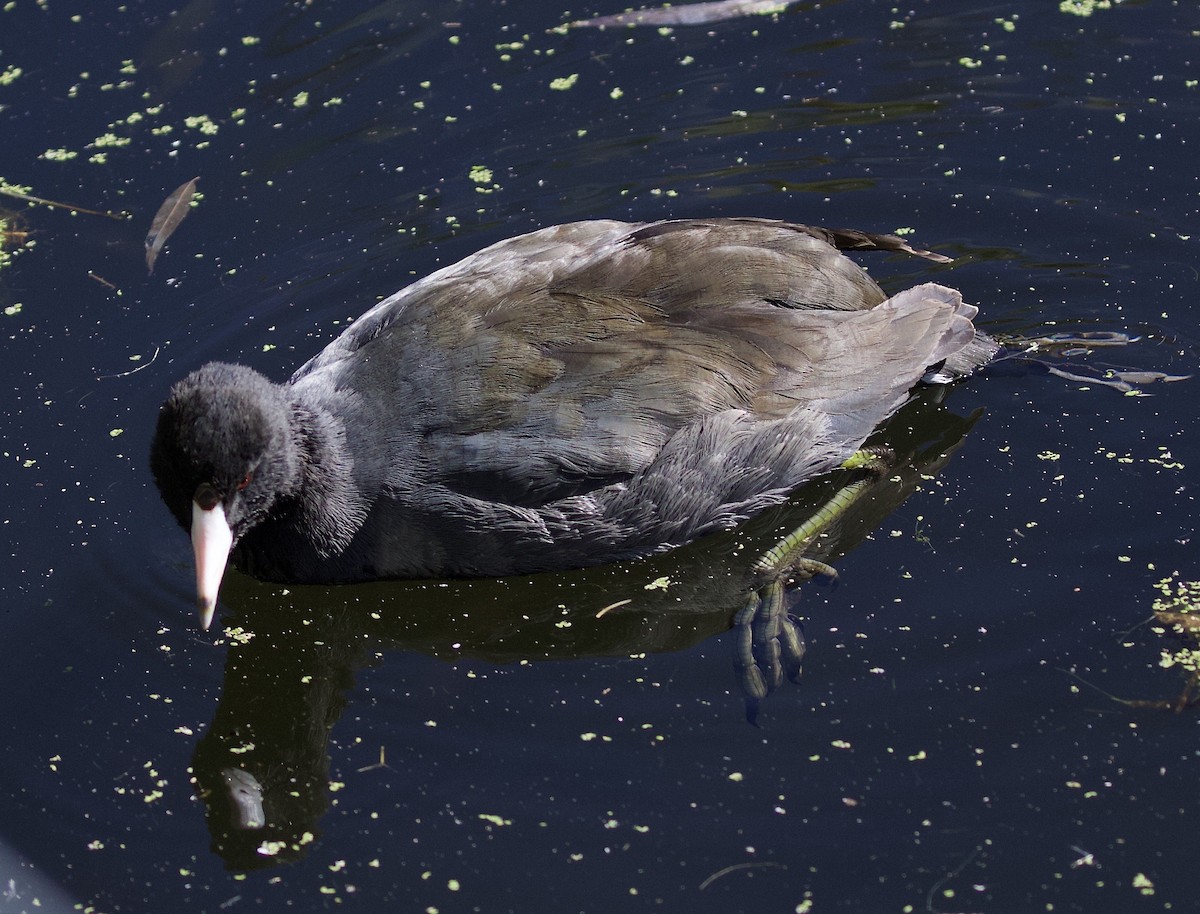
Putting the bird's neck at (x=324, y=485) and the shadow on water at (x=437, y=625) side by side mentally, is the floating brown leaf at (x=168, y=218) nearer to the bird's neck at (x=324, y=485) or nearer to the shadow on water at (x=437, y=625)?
the shadow on water at (x=437, y=625)

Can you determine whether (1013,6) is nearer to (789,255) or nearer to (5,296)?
(789,255)

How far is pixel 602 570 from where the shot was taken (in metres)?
4.29

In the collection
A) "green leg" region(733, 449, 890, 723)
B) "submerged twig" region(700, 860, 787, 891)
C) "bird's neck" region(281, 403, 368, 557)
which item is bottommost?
"submerged twig" region(700, 860, 787, 891)

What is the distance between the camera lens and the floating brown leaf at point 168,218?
575 cm

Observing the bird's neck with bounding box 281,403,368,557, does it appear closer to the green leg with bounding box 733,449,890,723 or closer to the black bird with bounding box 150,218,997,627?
the black bird with bounding box 150,218,997,627

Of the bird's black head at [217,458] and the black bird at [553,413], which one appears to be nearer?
the bird's black head at [217,458]

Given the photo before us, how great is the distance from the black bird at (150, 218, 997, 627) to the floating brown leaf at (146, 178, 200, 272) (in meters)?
1.75

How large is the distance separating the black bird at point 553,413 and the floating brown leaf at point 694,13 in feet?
8.63

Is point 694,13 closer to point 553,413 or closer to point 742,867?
point 553,413

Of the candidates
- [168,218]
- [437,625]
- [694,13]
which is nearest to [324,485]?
[437,625]

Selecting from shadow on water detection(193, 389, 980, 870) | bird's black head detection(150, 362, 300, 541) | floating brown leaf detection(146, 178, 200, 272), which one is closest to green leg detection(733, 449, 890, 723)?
shadow on water detection(193, 389, 980, 870)

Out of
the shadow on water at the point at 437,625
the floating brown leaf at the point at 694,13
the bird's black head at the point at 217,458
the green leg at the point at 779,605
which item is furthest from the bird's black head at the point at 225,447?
the floating brown leaf at the point at 694,13

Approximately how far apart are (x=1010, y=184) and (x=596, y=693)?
2.96 metres

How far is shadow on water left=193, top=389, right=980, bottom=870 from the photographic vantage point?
3.86 metres
